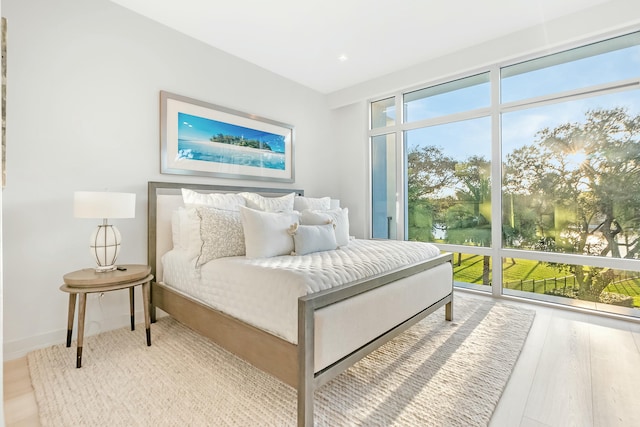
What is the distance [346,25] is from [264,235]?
217 centimetres

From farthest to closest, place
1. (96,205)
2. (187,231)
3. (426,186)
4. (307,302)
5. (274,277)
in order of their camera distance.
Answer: (426,186)
(187,231)
(96,205)
(274,277)
(307,302)

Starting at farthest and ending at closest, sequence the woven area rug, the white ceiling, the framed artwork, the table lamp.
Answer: the framed artwork
the white ceiling
the table lamp
the woven area rug

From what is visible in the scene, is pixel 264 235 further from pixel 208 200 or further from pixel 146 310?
pixel 146 310

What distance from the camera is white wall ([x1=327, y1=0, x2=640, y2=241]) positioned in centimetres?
275

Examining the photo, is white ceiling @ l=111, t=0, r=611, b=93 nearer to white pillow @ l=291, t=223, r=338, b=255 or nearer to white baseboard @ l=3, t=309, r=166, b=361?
white pillow @ l=291, t=223, r=338, b=255

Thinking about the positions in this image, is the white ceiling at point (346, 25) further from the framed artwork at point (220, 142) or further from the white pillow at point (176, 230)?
the white pillow at point (176, 230)

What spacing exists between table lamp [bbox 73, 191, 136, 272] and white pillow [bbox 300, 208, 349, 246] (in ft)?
4.43

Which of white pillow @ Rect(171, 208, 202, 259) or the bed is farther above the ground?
white pillow @ Rect(171, 208, 202, 259)

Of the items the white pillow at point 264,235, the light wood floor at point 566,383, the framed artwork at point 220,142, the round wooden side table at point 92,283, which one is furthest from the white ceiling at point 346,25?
the light wood floor at point 566,383

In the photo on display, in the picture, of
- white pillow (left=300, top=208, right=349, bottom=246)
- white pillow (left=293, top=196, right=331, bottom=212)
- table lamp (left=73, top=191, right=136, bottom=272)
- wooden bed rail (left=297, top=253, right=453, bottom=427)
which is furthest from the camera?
white pillow (left=293, top=196, right=331, bottom=212)

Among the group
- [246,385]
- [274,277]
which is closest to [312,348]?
[274,277]

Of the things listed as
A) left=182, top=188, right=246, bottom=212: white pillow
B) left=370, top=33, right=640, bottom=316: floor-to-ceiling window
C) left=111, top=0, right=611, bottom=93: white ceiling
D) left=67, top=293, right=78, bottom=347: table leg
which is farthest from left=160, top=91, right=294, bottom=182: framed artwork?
left=370, top=33, right=640, bottom=316: floor-to-ceiling window

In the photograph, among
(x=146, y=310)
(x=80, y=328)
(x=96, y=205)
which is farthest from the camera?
(x=146, y=310)

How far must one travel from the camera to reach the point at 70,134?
2.41m
